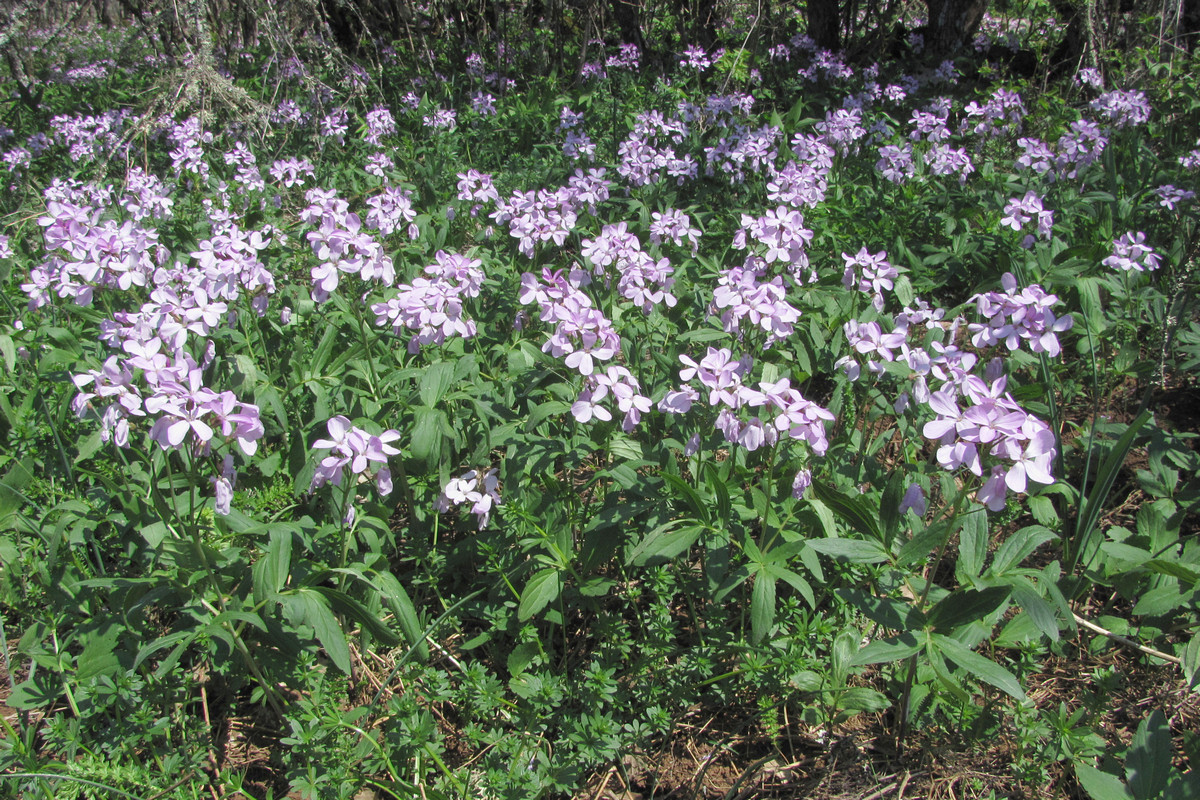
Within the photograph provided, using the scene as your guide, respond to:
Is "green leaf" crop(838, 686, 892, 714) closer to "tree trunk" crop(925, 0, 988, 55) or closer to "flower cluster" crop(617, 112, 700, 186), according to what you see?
"flower cluster" crop(617, 112, 700, 186)

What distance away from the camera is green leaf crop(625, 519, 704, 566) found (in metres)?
2.13

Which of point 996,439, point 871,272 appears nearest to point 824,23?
point 871,272

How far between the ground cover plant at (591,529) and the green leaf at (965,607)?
1 cm

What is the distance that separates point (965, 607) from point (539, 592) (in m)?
1.24

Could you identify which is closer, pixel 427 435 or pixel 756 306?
pixel 756 306

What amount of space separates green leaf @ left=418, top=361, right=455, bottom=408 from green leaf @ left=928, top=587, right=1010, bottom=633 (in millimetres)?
1770

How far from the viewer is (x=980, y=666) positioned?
177cm

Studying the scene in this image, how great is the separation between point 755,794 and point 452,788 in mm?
947

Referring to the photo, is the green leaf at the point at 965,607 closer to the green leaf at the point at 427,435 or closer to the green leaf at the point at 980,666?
the green leaf at the point at 980,666

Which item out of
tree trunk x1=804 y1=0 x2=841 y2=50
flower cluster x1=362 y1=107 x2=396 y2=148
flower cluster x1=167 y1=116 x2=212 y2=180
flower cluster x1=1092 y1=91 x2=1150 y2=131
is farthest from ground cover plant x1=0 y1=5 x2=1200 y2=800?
tree trunk x1=804 y1=0 x2=841 y2=50

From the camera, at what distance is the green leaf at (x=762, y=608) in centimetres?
203

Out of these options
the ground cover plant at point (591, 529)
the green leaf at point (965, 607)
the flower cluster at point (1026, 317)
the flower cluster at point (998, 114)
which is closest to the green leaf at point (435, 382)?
the ground cover plant at point (591, 529)

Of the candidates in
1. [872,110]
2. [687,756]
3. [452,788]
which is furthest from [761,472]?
[872,110]

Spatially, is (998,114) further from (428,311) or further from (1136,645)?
(428,311)
